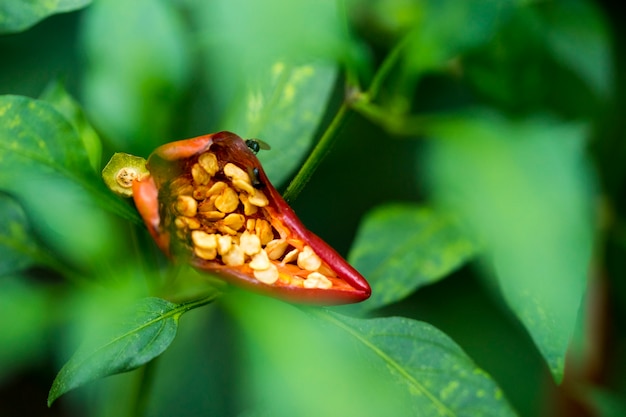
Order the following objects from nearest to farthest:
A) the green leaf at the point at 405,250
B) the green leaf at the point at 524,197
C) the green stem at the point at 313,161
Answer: the green stem at the point at 313,161 < the green leaf at the point at 524,197 < the green leaf at the point at 405,250

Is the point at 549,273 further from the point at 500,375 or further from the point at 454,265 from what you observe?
the point at 500,375

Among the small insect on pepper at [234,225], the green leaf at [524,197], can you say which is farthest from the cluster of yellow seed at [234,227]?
the green leaf at [524,197]

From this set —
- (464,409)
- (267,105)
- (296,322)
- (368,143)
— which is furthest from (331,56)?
(368,143)

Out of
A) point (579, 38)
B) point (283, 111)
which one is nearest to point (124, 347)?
point (283, 111)

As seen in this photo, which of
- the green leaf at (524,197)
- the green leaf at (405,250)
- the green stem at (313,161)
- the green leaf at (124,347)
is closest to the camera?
the green leaf at (124,347)

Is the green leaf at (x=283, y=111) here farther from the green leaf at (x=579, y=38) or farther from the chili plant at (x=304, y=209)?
the green leaf at (x=579, y=38)

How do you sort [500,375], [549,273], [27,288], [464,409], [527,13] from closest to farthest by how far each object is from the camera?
[464,409] < [549,273] < [27,288] < [527,13] < [500,375]

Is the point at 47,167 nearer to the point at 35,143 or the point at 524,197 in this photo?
the point at 35,143
